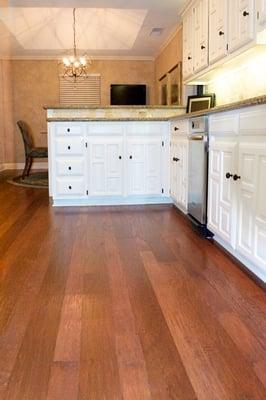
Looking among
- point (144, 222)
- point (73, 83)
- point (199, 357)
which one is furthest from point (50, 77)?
point (199, 357)

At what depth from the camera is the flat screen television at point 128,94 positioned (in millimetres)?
9320

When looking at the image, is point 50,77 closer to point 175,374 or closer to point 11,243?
point 11,243

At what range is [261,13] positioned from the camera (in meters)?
2.78

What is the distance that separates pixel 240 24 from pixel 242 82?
0.83 metres

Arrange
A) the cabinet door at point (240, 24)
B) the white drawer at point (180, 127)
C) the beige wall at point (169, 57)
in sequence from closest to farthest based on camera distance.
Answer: the cabinet door at point (240, 24), the white drawer at point (180, 127), the beige wall at point (169, 57)

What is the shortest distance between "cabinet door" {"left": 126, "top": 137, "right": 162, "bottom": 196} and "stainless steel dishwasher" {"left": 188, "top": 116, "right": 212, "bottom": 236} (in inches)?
38.7

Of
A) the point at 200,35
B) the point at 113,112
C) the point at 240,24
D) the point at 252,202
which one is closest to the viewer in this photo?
the point at 252,202

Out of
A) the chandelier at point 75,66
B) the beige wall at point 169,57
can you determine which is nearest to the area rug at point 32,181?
the chandelier at point 75,66

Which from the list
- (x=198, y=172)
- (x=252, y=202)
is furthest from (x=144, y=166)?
(x=252, y=202)

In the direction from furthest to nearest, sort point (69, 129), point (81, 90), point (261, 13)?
point (81, 90), point (69, 129), point (261, 13)

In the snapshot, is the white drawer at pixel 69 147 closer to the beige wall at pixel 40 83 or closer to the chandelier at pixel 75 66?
the chandelier at pixel 75 66

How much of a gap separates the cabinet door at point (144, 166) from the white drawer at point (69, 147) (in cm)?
53

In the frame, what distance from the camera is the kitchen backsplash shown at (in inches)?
137

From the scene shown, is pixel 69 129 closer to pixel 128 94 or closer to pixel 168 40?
pixel 168 40
